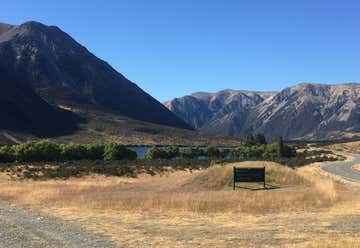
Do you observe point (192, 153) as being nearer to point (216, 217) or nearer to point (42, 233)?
point (216, 217)

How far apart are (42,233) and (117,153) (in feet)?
232

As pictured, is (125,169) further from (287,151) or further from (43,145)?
(287,151)

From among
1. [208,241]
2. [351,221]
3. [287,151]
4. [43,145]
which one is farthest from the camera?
[287,151]

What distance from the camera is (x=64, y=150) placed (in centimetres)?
8088

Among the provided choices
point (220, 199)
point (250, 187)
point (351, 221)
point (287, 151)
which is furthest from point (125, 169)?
point (287, 151)

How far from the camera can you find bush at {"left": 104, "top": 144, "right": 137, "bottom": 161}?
8456 centimetres

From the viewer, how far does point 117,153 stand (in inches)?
3356

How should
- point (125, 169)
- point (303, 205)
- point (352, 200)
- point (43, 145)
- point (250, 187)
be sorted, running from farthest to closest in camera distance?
1. point (43, 145)
2. point (125, 169)
3. point (250, 187)
4. point (352, 200)
5. point (303, 205)

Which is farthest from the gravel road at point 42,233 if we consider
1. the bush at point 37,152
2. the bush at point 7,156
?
the bush at point 37,152

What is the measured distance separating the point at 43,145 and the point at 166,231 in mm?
65108

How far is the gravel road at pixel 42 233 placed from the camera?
13.2m

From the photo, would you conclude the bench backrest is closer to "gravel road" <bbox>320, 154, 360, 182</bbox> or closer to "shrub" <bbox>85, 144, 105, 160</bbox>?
"gravel road" <bbox>320, 154, 360, 182</bbox>

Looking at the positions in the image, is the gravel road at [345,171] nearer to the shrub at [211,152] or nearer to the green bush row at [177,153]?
the green bush row at [177,153]

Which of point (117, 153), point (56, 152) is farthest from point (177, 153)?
point (56, 152)
